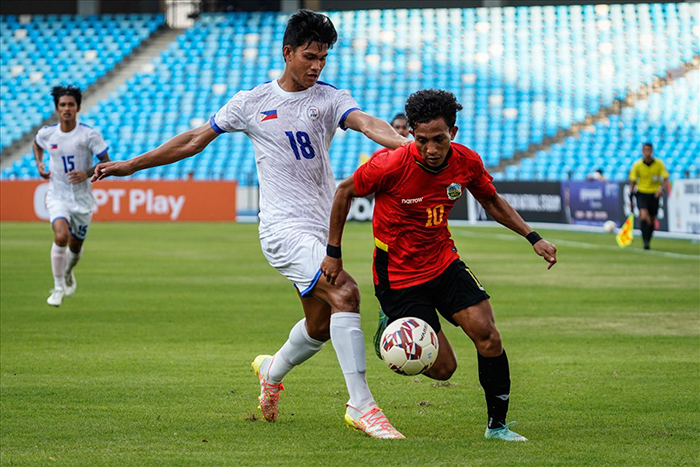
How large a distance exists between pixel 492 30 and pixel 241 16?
34.5 feet

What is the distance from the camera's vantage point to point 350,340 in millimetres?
6227

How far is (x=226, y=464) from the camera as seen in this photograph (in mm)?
5320

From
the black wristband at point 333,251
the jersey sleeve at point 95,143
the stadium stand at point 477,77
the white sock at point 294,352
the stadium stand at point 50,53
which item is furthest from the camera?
the stadium stand at point 50,53

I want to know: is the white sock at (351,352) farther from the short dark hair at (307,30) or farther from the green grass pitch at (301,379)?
the short dark hair at (307,30)

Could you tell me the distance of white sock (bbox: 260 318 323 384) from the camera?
6.66 meters

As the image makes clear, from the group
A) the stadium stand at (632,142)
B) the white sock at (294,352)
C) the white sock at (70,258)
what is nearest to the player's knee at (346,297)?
the white sock at (294,352)

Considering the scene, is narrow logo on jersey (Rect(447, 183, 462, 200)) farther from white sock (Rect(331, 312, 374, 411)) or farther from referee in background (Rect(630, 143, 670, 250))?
referee in background (Rect(630, 143, 670, 250))

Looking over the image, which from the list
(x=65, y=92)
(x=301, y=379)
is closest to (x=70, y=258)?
(x=65, y=92)

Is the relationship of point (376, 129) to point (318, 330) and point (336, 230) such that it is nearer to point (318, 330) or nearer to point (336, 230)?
point (336, 230)

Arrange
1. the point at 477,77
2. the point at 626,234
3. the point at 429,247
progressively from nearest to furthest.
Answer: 1. the point at 429,247
2. the point at 626,234
3. the point at 477,77

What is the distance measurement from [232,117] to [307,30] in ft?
2.35

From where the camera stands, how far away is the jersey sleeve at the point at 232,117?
660 cm

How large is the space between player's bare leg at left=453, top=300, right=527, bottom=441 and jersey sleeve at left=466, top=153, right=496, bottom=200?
644 millimetres

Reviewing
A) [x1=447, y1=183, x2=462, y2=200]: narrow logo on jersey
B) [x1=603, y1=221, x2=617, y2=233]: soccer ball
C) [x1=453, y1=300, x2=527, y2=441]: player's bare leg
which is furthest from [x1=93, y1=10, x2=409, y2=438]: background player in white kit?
[x1=603, y1=221, x2=617, y2=233]: soccer ball
